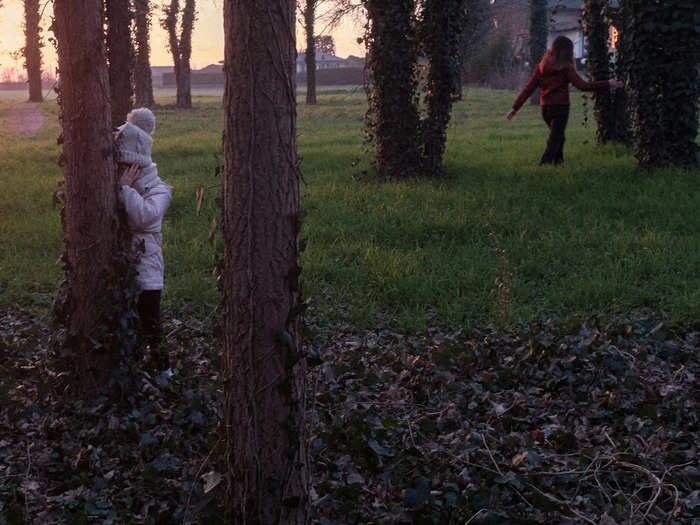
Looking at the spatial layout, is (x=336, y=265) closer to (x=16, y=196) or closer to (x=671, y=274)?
(x=671, y=274)

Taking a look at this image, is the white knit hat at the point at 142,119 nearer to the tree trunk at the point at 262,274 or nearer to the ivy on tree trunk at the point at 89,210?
the ivy on tree trunk at the point at 89,210

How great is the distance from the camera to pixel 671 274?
732 cm

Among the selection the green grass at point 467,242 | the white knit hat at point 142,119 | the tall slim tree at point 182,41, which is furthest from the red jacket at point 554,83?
the tall slim tree at point 182,41

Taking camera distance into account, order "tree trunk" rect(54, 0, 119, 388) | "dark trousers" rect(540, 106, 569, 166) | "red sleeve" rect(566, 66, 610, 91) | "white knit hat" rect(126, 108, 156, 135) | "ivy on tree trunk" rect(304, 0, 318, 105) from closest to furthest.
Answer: "tree trunk" rect(54, 0, 119, 388) < "white knit hat" rect(126, 108, 156, 135) < "red sleeve" rect(566, 66, 610, 91) < "dark trousers" rect(540, 106, 569, 166) < "ivy on tree trunk" rect(304, 0, 318, 105)

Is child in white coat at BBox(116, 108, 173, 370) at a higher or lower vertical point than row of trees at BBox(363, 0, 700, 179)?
lower

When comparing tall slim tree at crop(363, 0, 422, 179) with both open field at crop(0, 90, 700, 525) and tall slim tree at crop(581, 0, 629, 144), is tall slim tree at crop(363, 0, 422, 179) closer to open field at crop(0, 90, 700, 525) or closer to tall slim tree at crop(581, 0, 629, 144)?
open field at crop(0, 90, 700, 525)

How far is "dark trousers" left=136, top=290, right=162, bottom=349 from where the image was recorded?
5.17 m

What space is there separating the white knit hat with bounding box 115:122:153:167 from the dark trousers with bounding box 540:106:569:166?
835 centimetres

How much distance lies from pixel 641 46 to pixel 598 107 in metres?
3.30

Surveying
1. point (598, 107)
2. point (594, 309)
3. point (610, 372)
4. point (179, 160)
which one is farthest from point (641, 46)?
point (179, 160)

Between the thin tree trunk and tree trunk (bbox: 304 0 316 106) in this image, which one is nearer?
tree trunk (bbox: 304 0 316 106)

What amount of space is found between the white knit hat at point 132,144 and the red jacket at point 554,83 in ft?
26.0

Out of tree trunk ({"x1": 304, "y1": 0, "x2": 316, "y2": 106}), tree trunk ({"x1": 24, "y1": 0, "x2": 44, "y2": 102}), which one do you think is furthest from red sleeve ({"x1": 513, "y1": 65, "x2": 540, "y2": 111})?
tree trunk ({"x1": 24, "y1": 0, "x2": 44, "y2": 102})

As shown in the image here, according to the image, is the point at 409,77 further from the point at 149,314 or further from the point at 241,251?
the point at 241,251
